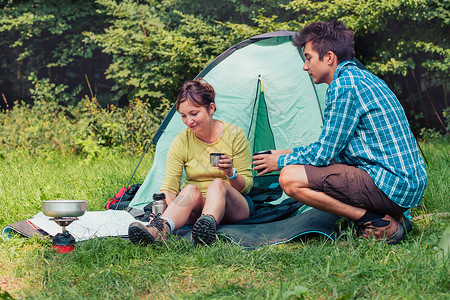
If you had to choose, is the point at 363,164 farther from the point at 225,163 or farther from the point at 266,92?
the point at 266,92

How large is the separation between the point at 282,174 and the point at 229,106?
5.57ft

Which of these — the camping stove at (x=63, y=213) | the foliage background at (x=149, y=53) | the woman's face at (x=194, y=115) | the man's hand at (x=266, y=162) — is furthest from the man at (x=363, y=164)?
the foliage background at (x=149, y=53)

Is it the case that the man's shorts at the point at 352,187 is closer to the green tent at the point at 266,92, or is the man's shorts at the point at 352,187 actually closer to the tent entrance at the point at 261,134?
the green tent at the point at 266,92

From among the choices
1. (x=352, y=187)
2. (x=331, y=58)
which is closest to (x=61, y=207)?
(x=352, y=187)

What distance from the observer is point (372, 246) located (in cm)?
238

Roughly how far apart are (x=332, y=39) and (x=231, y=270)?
1428 millimetres

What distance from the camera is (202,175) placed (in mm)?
3289

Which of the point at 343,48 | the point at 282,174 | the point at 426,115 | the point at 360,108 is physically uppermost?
the point at 343,48

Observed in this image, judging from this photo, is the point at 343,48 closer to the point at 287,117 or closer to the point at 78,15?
the point at 287,117

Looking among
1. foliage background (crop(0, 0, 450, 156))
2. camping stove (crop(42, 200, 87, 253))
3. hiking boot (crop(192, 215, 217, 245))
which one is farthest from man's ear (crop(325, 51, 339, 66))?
foliage background (crop(0, 0, 450, 156))

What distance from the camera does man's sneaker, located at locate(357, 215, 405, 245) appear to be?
2555 mm

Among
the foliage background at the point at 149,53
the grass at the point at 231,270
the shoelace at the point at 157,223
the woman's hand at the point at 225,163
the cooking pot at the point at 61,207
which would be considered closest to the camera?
the grass at the point at 231,270

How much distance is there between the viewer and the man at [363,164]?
2516 mm

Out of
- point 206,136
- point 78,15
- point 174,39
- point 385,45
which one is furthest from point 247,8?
point 206,136
